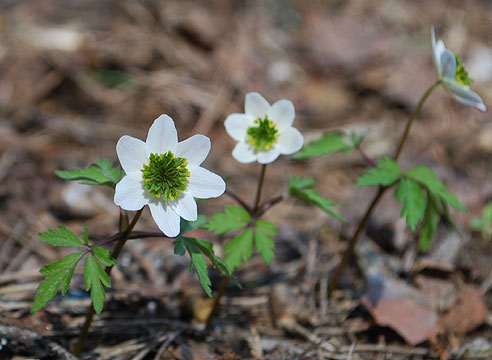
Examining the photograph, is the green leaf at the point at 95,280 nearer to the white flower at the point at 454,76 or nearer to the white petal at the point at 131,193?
the white petal at the point at 131,193

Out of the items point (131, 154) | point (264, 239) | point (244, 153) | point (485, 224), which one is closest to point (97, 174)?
point (131, 154)

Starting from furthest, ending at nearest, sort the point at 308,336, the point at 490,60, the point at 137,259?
the point at 490,60
the point at 137,259
the point at 308,336

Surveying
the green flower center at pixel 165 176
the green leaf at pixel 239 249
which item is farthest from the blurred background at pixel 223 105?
the green flower center at pixel 165 176

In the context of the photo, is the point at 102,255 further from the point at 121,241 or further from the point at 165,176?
the point at 165,176

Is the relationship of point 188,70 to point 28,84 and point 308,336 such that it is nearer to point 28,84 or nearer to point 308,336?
point 28,84

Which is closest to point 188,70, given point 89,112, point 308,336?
point 89,112

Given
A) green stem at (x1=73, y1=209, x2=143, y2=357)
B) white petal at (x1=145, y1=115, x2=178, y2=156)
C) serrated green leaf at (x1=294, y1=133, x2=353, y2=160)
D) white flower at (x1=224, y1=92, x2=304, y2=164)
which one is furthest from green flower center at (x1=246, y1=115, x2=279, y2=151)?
green stem at (x1=73, y1=209, x2=143, y2=357)
